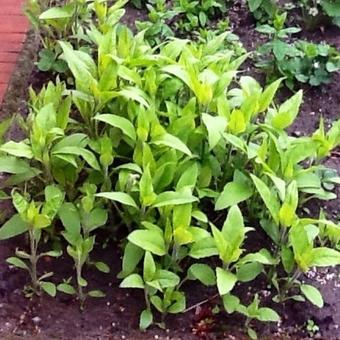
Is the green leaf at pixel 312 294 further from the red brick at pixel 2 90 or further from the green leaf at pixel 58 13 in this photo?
the red brick at pixel 2 90

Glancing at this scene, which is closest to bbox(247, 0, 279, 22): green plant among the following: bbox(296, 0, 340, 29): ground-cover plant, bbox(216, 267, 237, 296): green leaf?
bbox(296, 0, 340, 29): ground-cover plant

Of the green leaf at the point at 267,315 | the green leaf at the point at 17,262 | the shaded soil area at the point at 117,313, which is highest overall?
the green leaf at the point at 17,262

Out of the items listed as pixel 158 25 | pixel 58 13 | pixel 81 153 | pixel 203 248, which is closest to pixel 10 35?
pixel 58 13

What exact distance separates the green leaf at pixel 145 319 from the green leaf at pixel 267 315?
0.96 feet

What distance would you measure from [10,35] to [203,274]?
1.63 m

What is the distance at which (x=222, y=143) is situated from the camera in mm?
2838

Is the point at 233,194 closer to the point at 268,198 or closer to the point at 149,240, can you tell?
the point at 268,198

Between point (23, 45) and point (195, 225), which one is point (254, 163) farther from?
point (23, 45)

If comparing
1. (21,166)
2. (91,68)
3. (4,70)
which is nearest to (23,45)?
(4,70)

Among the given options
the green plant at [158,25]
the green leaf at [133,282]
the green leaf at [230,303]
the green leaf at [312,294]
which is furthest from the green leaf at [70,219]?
the green plant at [158,25]

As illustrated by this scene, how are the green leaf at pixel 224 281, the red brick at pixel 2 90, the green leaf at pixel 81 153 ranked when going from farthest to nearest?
the red brick at pixel 2 90 < the green leaf at pixel 81 153 < the green leaf at pixel 224 281

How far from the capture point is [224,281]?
252 centimetres

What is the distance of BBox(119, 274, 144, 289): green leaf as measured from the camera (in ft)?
8.32

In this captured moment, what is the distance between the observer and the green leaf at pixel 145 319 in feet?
8.50
